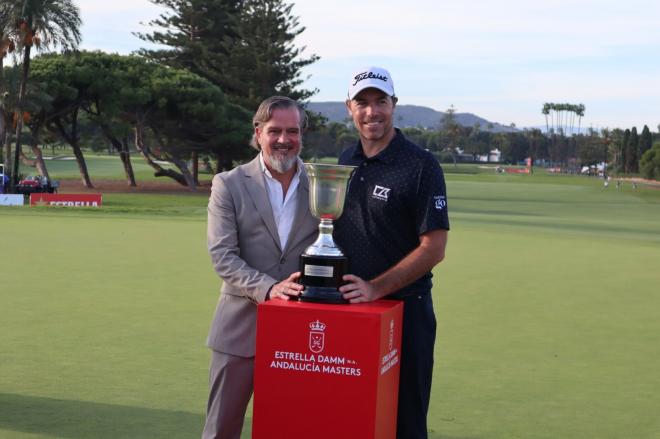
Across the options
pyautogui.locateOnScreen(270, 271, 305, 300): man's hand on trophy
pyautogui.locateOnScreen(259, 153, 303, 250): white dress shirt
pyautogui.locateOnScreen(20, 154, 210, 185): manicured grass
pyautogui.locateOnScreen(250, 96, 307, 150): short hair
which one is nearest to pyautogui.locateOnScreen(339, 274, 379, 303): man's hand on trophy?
pyautogui.locateOnScreen(270, 271, 305, 300): man's hand on trophy

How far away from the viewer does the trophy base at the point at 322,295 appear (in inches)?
145

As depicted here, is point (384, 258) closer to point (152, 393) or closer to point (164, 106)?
point (152, 393)

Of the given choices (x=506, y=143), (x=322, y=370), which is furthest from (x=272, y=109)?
(x=506, y=143)

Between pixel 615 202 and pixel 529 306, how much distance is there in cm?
4127

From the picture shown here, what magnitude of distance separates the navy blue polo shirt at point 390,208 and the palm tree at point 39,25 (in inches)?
1578

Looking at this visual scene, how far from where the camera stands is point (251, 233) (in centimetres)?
424

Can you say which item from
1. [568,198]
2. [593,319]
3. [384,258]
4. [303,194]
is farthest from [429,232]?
[568,198]

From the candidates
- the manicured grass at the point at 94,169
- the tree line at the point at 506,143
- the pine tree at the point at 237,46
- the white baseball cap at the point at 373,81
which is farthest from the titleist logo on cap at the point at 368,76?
the tree line at the point at 506,143

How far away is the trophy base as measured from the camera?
3.68m

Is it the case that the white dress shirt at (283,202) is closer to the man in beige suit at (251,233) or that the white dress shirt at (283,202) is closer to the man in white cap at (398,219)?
the man in beige suit at (251,233)

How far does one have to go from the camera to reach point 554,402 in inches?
268

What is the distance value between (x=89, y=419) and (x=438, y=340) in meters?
3.78

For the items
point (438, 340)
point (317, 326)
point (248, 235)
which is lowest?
point (438, 340)

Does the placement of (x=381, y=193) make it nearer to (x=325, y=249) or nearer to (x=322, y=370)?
(x=325, y=249)
